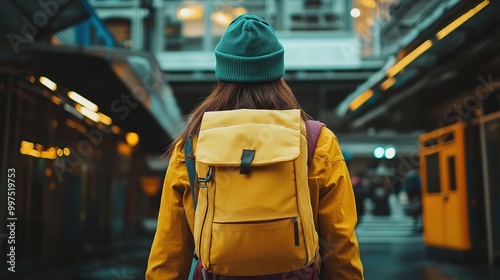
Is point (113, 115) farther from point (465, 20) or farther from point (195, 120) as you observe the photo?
point (195, 120)

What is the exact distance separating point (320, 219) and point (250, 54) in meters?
0.52

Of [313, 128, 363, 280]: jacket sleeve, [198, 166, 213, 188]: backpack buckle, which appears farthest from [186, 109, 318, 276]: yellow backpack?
[313, 128, 363, 280]: jacket sleeve

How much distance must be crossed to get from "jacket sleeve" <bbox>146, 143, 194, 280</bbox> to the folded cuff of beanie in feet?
0.91

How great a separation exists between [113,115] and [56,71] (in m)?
3.98

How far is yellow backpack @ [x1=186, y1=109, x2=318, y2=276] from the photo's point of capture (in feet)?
4.52

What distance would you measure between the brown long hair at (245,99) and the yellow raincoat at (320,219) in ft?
0.30

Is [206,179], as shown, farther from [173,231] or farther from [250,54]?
[250,54]

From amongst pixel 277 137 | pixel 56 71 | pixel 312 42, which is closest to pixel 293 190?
pixel 277 137

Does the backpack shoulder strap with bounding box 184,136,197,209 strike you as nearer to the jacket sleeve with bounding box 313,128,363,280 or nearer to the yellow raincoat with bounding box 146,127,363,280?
the yellow raincoat with bounding box 146,127,363,280

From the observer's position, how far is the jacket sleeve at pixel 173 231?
1.62m

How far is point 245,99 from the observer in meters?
1.65

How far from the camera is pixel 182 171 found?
1614mm

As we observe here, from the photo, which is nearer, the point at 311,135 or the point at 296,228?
the point at 296,228

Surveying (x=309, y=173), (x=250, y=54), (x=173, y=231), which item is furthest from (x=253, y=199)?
(x=250, y=54)
